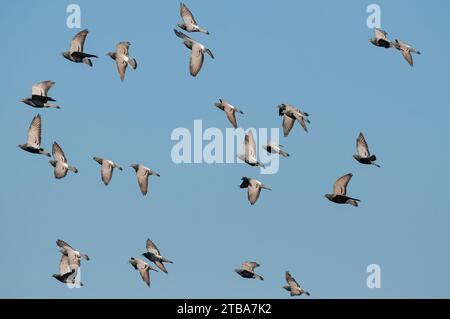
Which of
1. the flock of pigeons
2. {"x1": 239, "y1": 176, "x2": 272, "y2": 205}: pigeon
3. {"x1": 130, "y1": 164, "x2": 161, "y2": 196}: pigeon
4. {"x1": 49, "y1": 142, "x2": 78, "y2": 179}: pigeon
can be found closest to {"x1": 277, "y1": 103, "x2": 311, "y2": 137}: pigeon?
the flock of pigeons

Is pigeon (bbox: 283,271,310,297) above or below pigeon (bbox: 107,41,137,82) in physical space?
A: below

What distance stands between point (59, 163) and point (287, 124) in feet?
45.1

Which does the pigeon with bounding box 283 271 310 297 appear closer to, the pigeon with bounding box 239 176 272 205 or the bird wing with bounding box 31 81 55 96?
the pigeon with bounding box 239 176 272 205

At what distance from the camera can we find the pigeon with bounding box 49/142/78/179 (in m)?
97.4

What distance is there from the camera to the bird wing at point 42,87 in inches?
3765

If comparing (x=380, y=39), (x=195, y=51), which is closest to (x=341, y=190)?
(x=380, y=39)

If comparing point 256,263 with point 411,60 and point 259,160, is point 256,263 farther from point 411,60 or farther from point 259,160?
point 411,60

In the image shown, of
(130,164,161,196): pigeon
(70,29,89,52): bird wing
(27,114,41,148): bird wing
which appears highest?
(70,29,89,52): bird wing

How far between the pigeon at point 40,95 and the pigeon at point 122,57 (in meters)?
4.08

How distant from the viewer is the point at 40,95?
3767 inches

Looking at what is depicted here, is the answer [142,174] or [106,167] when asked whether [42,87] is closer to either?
[106,167]

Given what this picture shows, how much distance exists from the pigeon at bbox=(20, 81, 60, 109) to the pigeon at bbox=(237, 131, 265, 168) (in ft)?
36.4
